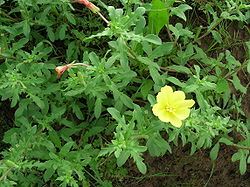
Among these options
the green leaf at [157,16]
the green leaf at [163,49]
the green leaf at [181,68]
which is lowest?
the green leaf at [181,68]

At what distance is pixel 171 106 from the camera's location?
2.14 metres

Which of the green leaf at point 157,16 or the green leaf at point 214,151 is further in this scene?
the green leaf at point 214,151

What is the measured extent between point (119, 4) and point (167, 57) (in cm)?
62

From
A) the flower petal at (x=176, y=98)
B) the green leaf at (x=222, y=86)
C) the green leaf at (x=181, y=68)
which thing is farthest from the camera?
the green leaf at (x=222, y=86)

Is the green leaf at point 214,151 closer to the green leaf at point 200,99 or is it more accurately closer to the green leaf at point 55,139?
the green leaf at point 200,99

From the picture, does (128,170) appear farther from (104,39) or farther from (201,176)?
(104,39)

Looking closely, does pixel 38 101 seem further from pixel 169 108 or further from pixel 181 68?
pixel 181 68

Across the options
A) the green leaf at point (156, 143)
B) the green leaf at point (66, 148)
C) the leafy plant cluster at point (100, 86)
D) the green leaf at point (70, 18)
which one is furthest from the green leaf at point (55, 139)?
the green leaf at point (70, 18)

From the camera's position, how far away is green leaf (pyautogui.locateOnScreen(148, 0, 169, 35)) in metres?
Result: 2.54

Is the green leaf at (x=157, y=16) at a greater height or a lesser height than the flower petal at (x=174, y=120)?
greater

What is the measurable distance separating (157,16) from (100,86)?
677 mm

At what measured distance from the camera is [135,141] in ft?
7.02

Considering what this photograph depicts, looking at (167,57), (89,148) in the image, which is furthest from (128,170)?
(167,57)

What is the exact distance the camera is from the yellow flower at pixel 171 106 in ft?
6.81
